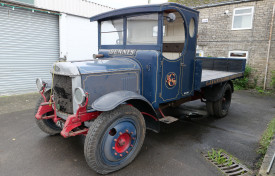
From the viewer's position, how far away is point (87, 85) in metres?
2.89

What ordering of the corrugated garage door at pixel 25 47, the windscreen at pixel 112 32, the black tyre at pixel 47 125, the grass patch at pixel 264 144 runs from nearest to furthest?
the grass patch at pixel 264 144 < the black tyre at pixel 47 125 < the windscreen at pixel 112 32 < the corrugated garage door at pixel 25 47

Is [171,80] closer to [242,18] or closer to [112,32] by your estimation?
[112,32]

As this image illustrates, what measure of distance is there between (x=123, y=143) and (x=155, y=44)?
1.71m

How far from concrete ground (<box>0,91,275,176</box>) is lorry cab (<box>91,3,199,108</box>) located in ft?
2.94

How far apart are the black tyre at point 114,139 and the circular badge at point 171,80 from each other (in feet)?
3.06

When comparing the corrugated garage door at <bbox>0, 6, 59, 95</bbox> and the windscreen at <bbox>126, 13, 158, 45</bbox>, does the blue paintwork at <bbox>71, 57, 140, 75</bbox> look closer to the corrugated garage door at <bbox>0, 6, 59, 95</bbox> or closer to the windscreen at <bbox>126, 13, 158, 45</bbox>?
the windscreen at <bbox>126, 13, 158, 45</bbox>

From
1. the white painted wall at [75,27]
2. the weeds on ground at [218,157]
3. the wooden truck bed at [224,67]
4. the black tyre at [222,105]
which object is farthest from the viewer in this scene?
the white painted wall at [75,27]

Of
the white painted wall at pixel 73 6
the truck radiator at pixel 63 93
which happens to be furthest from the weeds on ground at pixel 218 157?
the white painted wall at pixel 73 6

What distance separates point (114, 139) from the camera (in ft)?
9.29

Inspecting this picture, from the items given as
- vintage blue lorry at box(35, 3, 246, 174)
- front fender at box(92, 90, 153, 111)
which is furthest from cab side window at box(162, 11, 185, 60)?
front fender at box(92, 90, 153, 111)

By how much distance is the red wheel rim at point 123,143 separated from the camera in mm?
2948

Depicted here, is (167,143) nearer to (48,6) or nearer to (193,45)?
(193,45)

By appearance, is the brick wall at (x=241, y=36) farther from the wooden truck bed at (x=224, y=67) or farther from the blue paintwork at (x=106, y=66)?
the blue paintwork at (x=106, y=66)

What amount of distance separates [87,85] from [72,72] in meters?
0.27
